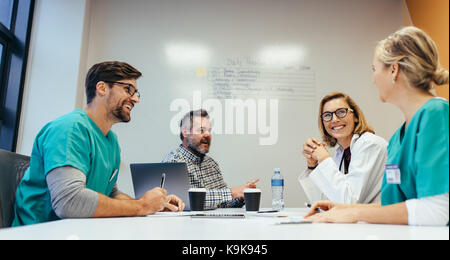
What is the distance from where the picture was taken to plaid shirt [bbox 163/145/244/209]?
186cm

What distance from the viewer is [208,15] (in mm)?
2859

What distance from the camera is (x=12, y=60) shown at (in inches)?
92.1

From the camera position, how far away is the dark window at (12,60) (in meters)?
2.24

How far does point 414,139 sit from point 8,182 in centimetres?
129

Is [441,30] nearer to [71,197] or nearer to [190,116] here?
[71,197]

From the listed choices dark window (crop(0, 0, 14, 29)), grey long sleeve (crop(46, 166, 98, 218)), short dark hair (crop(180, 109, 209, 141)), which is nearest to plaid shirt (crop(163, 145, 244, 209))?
short dark hair (crop(180, 109, 209, 141))

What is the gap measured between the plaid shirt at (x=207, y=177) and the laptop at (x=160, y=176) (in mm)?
280

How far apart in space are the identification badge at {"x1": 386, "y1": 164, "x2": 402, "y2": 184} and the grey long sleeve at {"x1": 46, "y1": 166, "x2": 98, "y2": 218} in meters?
0.85

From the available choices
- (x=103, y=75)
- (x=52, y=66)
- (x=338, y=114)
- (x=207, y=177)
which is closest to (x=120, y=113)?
(x=103, y=75)

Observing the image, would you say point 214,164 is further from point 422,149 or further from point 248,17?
point 422,149

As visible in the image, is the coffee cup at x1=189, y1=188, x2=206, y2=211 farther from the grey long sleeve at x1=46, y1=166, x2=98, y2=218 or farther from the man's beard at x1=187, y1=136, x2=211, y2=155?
the man's beard at x1=187, y1=136, x2=211, y2=155

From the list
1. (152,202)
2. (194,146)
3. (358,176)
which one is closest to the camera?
(152,202)

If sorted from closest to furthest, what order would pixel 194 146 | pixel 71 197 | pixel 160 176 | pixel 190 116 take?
1. pixel 71 197
2. pixel 160 176
3. pixel 194 146
4. pixel 190 116
